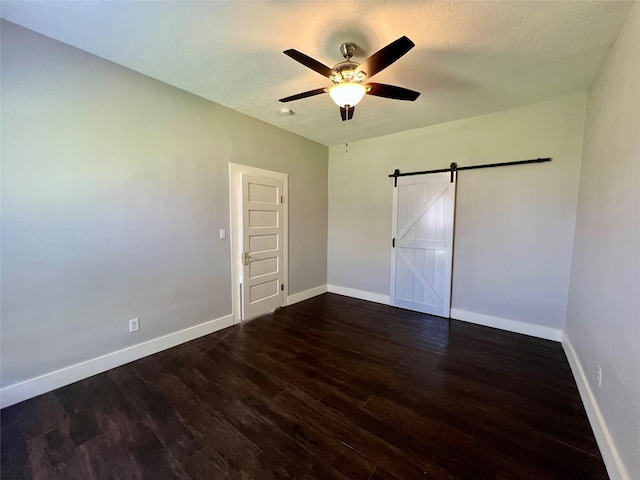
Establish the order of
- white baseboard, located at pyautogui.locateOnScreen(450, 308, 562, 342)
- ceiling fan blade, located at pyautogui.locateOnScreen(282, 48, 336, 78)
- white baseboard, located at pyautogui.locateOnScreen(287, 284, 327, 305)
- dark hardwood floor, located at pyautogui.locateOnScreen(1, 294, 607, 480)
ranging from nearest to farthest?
dark hardwood floor, located at pyautogui.locateOnScreen(1, 294, 607, 480)
ceiling fan blade, located at pyautogui.locateOnScreen(282, 48, 336, 78)
white baseboard, located at pyautogui.locateOnScreen(450, 308, 562, 342)
white baseboard, located at pyautogui.locateOnScreen(287, 284, 327, 305)

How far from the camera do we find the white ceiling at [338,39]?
67.5 inches

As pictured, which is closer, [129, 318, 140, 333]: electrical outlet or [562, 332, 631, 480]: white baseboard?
[562, 332, 631, 480]: white baseboard

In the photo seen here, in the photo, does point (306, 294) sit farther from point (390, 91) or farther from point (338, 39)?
point (338, 39)

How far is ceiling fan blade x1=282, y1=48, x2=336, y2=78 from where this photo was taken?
163 centimetres

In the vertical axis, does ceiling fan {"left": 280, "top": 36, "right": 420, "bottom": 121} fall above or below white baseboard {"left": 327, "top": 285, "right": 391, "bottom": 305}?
above

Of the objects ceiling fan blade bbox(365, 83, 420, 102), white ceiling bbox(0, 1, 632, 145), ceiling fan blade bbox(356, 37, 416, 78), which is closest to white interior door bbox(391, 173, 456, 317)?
white ceiling bbox(0, 1, 632, 145)

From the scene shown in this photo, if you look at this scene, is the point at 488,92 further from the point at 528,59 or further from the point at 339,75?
the point at 339,75

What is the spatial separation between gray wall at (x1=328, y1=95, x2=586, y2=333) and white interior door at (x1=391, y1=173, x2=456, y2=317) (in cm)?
13

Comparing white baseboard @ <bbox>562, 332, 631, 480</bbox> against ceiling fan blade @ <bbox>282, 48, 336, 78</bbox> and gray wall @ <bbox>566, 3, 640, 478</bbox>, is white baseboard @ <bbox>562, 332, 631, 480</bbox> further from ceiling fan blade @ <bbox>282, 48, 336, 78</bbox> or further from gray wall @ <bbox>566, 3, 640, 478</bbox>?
ceiling fan blade @ <bbox>282, 48, 336, 78</bbox>

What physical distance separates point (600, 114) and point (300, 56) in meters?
2.69

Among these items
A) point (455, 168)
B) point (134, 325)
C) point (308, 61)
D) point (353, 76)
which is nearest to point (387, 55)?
point (353, 76)

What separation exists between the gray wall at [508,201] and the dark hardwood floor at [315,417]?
2.34ft

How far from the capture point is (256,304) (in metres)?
3.76

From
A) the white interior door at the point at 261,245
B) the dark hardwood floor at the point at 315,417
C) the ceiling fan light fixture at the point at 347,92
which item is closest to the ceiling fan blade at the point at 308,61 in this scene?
the ceiling fan light fixture at the point at 347,92
